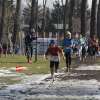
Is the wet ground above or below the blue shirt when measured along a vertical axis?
below

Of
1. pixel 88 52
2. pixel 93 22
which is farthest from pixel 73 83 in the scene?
pixel 93 22

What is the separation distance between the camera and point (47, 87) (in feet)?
57.0

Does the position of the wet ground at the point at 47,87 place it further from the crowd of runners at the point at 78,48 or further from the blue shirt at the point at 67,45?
the blue shirt at the point at 67,45

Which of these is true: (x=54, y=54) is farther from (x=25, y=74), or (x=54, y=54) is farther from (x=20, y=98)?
(x=20, y=98)

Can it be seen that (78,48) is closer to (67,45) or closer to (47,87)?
(67,45)

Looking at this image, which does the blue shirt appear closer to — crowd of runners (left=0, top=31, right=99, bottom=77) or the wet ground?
crowd of runners (left=0, top=31, right=99, bottom=77)

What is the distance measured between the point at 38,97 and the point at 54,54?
6583mm

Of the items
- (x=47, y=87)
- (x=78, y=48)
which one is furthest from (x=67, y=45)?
(x=78, y=48)

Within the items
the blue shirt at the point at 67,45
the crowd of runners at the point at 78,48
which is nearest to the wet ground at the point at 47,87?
the crowd of runners at the point at 78,48

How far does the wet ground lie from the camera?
14656 mm

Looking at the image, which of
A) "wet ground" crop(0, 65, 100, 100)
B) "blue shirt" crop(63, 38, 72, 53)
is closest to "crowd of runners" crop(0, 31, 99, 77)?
"blue shirt" crop(63, 38, 72, 53)

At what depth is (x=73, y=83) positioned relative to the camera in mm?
18906

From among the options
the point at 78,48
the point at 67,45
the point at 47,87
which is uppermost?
the point at 67,45

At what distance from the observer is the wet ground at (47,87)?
1466 centimetres
